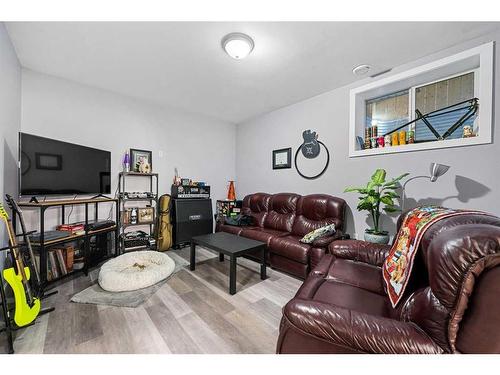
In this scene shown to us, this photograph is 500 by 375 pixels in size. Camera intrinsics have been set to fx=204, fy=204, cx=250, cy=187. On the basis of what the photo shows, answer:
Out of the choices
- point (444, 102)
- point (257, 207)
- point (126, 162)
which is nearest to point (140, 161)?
point (126, 162)

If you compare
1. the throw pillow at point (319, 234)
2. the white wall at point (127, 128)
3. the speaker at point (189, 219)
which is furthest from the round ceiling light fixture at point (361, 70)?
the speaker at point (189, 219)

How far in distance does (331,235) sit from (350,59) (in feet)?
6.57

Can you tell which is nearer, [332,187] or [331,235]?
[331,235]

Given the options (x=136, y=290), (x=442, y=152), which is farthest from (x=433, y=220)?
(x=136, y=290)

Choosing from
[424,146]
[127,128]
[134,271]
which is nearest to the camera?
[424,146]

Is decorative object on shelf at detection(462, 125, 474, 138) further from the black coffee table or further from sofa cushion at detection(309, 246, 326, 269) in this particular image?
the black coffee table

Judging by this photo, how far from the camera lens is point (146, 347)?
4.53 ft

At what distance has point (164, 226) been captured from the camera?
3434mm

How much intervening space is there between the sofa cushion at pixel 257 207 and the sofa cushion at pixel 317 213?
0.63 meters

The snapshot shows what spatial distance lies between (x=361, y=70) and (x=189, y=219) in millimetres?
3352

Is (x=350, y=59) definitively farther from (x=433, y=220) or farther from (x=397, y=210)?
(x=433, y=220)

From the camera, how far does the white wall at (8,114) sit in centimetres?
181

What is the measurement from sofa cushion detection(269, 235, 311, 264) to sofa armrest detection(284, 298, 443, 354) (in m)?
1.42

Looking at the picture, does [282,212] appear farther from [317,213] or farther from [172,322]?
[172,322]
